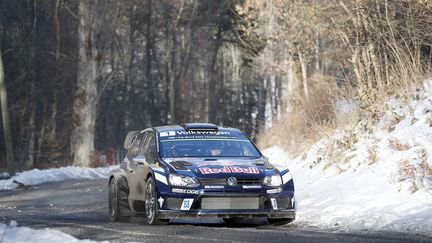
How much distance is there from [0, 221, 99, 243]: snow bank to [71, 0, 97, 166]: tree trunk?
29006 millimetres

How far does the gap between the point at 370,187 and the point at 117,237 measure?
541 centimetres

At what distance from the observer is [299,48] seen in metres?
34.4

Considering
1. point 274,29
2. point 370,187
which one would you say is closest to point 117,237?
point 370,187

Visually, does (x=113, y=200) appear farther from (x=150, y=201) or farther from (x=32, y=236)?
(x=32, y=236)

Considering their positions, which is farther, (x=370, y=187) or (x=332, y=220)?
(x=370, y=187)

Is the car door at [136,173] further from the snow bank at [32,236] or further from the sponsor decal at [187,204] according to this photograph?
the snow bank at [32,236]

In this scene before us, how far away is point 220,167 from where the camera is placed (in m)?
12.9

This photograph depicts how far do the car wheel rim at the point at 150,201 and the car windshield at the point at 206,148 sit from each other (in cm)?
64

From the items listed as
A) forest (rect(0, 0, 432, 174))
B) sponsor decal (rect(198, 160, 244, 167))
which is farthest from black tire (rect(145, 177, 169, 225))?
forest (rect(0, 0, 432, 174))

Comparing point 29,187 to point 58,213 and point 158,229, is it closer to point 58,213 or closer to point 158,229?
point 58,213

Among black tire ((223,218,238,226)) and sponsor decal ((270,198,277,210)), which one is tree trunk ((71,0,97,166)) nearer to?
black tire ((223,218,238,226))

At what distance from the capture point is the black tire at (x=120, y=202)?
14.8 metres

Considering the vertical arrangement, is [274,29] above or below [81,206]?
above

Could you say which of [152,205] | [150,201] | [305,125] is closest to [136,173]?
[150,201]
